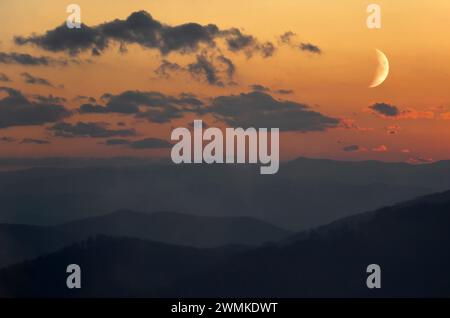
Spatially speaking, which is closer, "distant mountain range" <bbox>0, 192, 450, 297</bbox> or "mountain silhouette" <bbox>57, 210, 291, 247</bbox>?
"distant mountain range" <bbox>0, 192, 450, 297</bbox>

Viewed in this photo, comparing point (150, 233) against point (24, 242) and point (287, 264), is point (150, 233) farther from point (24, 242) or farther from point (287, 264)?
point (287, 264)

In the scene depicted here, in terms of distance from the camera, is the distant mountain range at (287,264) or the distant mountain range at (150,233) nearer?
the distant mountain range at (287,264)

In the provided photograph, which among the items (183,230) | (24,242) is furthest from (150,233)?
(24,242)
